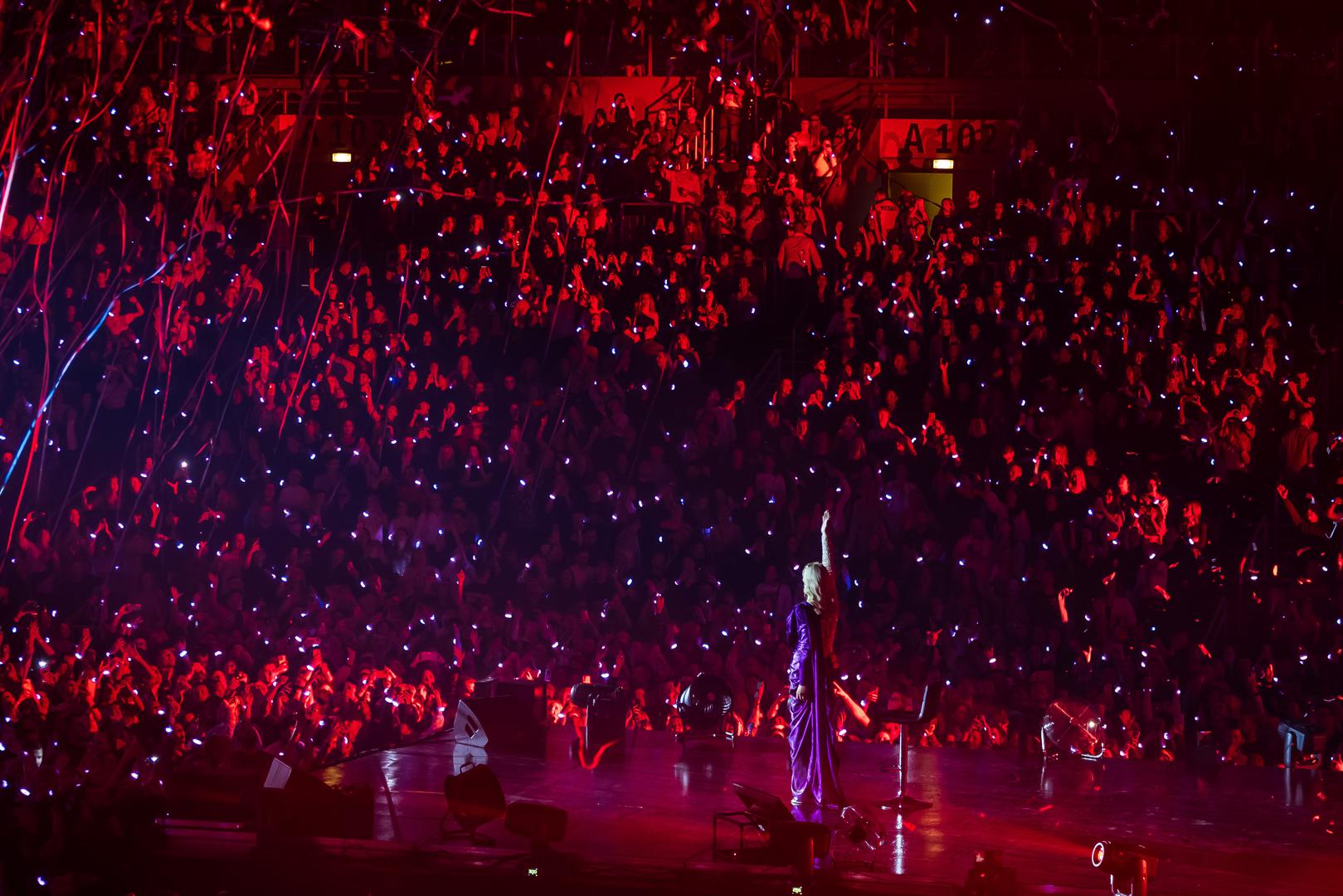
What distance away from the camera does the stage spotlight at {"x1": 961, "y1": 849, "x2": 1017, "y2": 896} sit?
7.34 m

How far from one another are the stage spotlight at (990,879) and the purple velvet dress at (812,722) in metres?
1.68

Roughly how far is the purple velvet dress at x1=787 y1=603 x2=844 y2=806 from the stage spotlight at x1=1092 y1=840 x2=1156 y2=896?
2000 millimetres

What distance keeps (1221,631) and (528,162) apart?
29.1ft

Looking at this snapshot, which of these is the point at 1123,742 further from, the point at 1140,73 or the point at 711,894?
the point at 1140,73

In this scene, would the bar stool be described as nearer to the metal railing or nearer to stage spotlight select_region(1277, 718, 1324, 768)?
stage spotlight select_region(1277, 718, 1324, 768)

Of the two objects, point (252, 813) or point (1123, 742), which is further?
point (1123, 742)

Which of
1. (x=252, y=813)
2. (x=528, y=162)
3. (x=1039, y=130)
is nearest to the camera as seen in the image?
(x=252, y=813)

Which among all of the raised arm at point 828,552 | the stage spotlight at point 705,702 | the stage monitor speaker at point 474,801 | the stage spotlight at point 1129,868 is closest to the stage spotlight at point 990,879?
the stage spotlight at point 1129,868

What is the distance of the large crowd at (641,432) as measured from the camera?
41.3 ft

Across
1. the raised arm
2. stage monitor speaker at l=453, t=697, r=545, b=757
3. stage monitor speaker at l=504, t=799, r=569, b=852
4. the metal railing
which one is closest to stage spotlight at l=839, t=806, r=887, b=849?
the raised arm

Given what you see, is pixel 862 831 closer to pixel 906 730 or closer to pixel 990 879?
pixel 990 879

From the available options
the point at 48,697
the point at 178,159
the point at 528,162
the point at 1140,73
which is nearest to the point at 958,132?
the point at 1140,73

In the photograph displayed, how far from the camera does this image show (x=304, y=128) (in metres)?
19.9

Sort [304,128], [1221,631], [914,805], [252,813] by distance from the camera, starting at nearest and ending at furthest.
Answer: [252,813], [914,805], [1221,631], [304,128]
